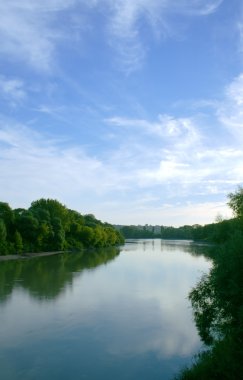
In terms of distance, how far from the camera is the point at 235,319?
12.8 metres

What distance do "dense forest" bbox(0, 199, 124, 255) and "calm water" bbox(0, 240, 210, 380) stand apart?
27.3 meters

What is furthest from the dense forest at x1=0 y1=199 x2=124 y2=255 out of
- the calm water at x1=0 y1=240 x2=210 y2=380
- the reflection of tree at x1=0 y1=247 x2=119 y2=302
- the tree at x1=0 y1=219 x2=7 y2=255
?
the calm water at x1=0 y1=240 x2=210 y2=380

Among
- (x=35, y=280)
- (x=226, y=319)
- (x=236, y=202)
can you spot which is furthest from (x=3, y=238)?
(x=226, y=319)

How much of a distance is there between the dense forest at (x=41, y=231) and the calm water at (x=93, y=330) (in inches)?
1073

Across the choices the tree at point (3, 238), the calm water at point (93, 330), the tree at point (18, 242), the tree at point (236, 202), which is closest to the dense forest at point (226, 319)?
the calm water at point (93, 330)

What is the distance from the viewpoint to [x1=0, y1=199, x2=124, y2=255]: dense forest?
63.5m

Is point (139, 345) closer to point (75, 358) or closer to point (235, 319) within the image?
point (75, 358)

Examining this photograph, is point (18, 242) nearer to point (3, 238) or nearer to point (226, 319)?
point (3, 238)

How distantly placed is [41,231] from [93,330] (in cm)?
5101

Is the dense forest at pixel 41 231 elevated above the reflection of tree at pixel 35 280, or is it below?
above

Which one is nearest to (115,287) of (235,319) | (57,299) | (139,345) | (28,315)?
(57,299)

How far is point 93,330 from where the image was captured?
2031cm

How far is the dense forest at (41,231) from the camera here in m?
63.5

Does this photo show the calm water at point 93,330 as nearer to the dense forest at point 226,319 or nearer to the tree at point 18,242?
the dense forest at point 226,319
